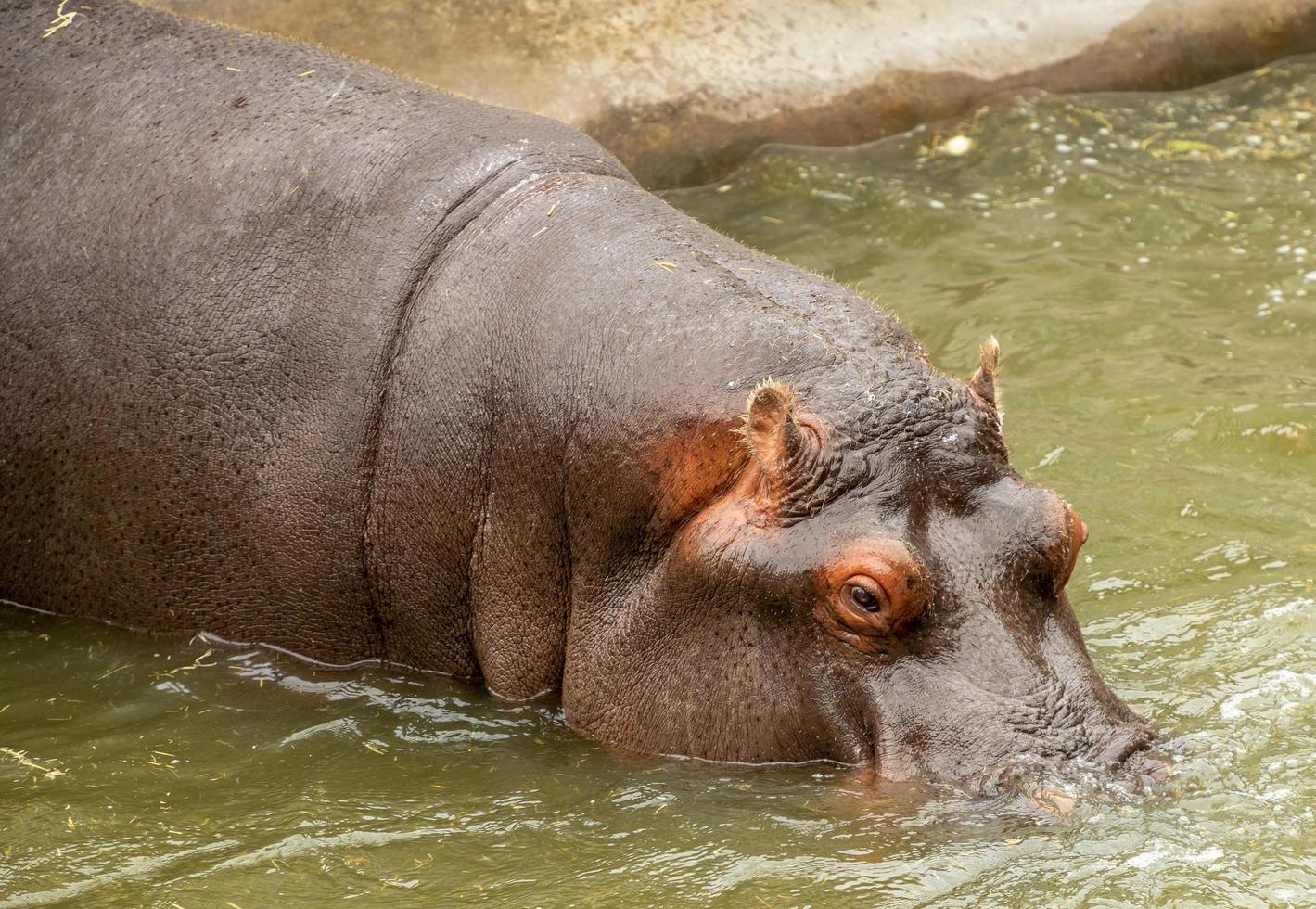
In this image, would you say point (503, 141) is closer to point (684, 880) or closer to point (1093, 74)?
point (684, 880)

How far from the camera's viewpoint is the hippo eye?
4.02m

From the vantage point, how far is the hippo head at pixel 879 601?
Result: 4.01 metres

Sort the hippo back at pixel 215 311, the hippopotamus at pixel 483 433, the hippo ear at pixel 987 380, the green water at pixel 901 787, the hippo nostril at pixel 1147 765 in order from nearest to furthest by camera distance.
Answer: the green water at pixel 901 787 → the hippo nostril at pixel 1147 765 → the hippopotamus at pixel 483 433 → the hippo ear at pixel 987 380 → the hippo back at pixel 215 311

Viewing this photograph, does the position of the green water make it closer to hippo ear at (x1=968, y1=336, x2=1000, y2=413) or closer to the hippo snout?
the hippo snout

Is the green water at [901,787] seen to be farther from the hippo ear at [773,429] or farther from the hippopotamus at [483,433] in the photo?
the hippo ear at [773,429]

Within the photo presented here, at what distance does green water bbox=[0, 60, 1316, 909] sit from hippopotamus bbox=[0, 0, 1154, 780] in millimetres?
157

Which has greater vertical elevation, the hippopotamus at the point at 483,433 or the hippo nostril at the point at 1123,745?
the hippopotamus at the point at 483,433

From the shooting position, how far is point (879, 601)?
402 centimetres

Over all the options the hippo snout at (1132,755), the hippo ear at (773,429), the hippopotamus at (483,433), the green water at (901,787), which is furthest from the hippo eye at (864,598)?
the hippo snout at (1132,755)

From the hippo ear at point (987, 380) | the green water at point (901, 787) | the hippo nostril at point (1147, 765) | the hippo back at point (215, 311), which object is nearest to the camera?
the green water at point (901, 787)

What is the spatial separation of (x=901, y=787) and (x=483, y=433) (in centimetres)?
147

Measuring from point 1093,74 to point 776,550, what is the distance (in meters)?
6.05

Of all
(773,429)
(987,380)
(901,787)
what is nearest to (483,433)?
(773,429)

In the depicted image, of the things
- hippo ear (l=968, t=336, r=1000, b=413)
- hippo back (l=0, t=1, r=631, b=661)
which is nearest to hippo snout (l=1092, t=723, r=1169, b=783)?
hippo ear (l=968, t=336, r=1000, b=413)
